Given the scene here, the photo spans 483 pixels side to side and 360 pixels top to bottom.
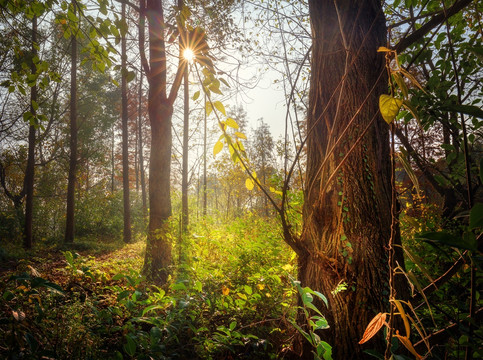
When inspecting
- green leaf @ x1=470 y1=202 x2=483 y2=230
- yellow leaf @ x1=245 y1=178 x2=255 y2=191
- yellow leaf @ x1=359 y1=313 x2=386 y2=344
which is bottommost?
yellow leaf @ x1=359 y1=313 x2=386 y2=344

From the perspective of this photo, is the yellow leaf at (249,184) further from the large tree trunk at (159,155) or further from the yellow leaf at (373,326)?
the large tree trunk at (159,155)

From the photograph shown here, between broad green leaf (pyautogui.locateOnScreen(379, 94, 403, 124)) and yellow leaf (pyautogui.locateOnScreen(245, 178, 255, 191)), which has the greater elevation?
broad green leaf (pyautogui.locateOnScreen(379, 94, 403, 124))

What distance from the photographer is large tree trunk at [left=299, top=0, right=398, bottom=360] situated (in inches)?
45.1

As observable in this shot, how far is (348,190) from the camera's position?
1.21 metres

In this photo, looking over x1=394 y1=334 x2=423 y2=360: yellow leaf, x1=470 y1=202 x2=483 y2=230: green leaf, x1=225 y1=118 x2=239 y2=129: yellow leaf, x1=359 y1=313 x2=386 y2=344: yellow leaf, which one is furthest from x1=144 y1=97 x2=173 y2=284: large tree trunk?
x1=470 y1=202 x2=483 y2=230: green leaf

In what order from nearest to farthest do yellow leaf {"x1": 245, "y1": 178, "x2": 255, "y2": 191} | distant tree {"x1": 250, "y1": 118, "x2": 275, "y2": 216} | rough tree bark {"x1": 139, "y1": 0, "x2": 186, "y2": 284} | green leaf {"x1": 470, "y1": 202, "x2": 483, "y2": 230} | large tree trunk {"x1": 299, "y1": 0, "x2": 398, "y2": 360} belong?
green leaf {"x1": 470, "y1": 202, "x2": 483, "y2": 230} → yellow leaf {"x1": 245, "y1": 178, "x2": 255, "y2": 191} → large tree trunk {"x1": 299, "y1": 0, "x2": 398, "y2": 360} → rough tree bark {"x1": 139, "y1": 0, "x2": 186, "y2": 284} → distant tree {"x1": 250, "y1": 118, "x2": 275, "y2": 216}

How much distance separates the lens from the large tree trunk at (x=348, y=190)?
3.76ft

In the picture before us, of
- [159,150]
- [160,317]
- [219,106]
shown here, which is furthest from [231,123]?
[159,150]

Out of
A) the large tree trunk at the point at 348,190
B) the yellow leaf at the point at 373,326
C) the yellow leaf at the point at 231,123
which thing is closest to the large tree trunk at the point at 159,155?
the large tree trunk at the point at 348,190

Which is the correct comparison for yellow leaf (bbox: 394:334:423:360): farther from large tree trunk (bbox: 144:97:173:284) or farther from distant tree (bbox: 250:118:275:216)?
distant tree (bbox: 250:118:275:216)

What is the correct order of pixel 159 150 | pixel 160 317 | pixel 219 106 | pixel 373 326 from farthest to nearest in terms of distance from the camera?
pixel 159 150 < pixel 160 317 < pixel 219 106 < pixel 373 326

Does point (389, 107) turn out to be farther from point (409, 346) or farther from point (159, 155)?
point (159, 155)

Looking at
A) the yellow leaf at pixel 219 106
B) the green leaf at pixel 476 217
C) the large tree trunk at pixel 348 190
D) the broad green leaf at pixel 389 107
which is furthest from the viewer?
the large tree trunk at pixel 348 190

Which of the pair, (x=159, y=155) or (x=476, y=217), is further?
(x=159, y=155)
